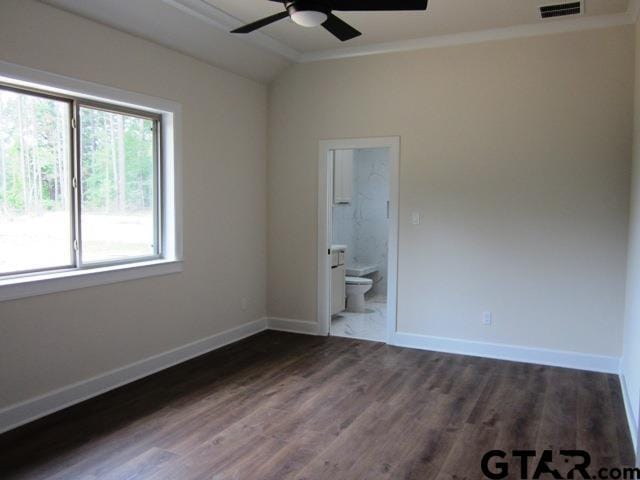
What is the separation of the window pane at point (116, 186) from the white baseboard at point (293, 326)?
71.0 inches

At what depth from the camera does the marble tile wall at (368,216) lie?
7.53 m

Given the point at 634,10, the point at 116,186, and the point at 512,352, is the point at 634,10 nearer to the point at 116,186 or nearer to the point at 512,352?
the point at 512,352

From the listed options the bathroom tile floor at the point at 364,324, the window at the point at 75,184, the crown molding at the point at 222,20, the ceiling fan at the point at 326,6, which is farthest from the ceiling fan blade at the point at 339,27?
the bathroom tile floor at the point at 364,324

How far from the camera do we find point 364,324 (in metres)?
5.94

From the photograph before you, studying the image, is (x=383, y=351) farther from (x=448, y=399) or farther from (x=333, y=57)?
(x=333, y=57)

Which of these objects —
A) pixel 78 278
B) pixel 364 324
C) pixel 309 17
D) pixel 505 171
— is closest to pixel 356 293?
pixel 364 324

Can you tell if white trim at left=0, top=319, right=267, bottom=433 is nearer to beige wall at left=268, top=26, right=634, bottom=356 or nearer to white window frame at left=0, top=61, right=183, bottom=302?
white window frame at left=0, top=61, right=183, bottom=302

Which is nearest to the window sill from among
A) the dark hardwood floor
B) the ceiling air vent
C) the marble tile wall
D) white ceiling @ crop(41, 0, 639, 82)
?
the dark hardwood floor

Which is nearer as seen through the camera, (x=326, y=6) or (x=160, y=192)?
(x=326, y=6)

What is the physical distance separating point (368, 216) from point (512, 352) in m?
3.52

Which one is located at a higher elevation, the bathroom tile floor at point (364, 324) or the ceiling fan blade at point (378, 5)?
the ceiling fan blade at point (378, 5)

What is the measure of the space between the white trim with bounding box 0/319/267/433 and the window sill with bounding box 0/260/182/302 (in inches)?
26.6

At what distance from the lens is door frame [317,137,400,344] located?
4973 mm

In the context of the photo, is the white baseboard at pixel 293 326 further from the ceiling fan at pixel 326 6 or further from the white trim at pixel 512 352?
the ceiling fan at pixel 326 6
